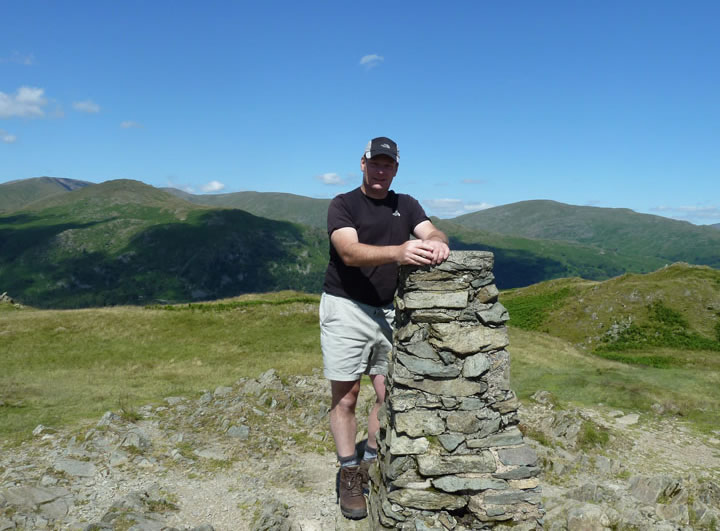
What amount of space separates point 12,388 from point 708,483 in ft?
69.9

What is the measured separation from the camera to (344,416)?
22.5 feet

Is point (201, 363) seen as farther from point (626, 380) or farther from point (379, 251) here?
point (626, 380)

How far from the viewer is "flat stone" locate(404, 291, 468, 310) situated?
18.0ft

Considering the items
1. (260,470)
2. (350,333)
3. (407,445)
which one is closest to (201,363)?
(260,470)

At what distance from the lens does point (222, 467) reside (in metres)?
9.56

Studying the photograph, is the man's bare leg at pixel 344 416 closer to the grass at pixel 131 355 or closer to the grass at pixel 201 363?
the grass at pixel 201 363

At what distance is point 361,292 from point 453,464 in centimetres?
262

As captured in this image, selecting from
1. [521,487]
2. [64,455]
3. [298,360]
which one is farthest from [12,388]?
[521,487]

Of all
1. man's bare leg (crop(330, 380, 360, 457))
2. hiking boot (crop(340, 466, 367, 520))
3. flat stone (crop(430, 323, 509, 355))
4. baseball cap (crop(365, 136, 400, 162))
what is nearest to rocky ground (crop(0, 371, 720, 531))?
hiking boot (crop(340, 466, 367, 520))

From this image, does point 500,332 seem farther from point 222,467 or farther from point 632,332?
point 632,332

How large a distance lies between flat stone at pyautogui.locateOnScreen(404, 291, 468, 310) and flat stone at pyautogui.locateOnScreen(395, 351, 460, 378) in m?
0.72

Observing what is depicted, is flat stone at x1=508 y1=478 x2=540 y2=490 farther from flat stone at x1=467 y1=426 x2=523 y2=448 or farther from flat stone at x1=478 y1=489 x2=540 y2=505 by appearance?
flat stone at x1=467 y1=426 x2=523 y2=448

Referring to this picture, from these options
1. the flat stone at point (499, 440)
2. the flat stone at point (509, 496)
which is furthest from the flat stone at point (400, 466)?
the flat stone at point (509, 496)

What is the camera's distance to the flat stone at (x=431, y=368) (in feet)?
18.1
